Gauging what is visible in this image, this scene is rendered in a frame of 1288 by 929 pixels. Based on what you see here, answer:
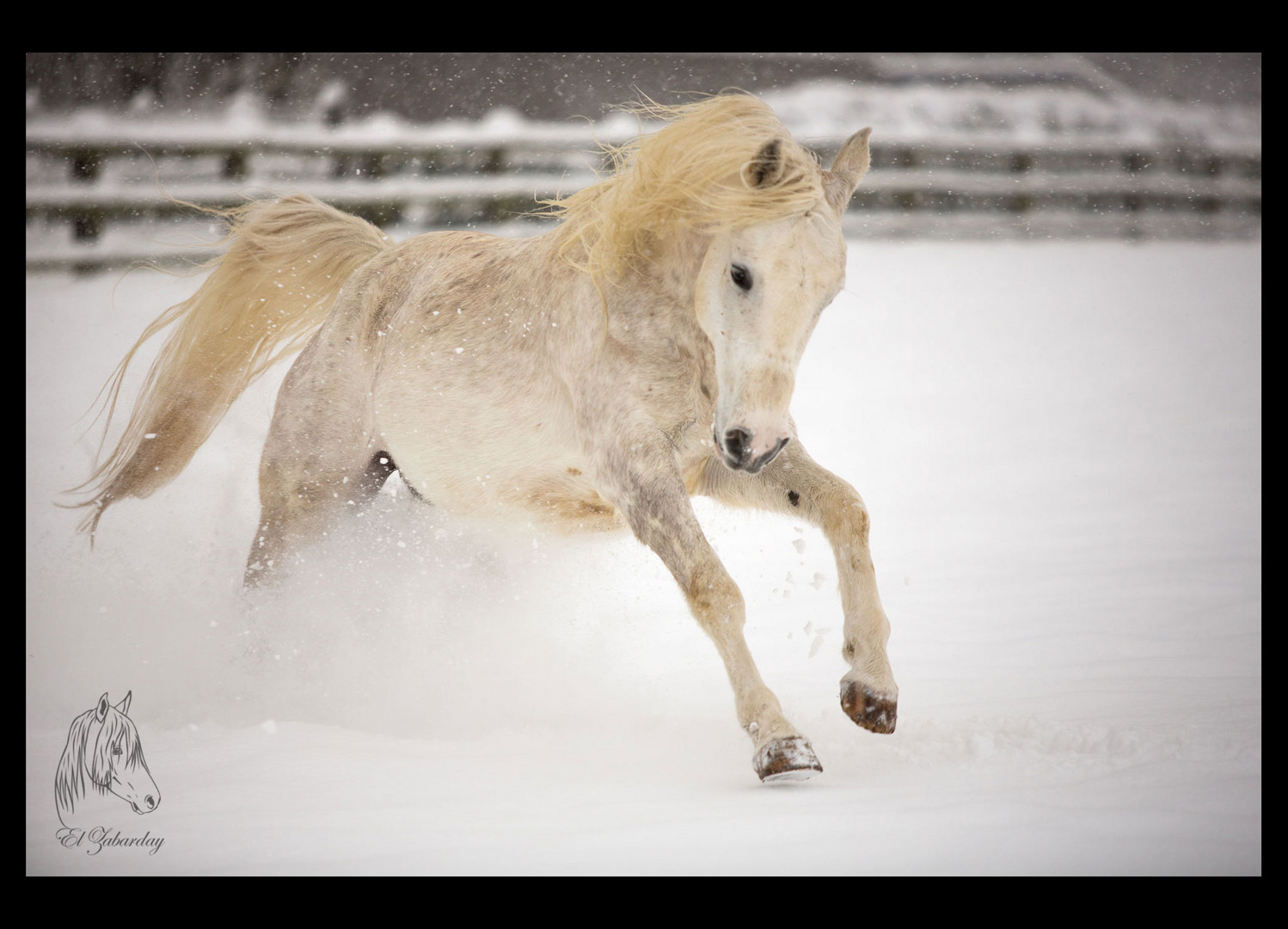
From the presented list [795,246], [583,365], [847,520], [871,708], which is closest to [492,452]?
[583,365]

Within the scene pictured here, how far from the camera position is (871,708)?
2.01 metres

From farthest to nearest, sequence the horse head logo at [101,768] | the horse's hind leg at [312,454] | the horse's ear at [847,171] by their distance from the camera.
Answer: the horse's hind leg at [312,454] → the horse head logo at [101,768] → the horse's ear at [847,171]

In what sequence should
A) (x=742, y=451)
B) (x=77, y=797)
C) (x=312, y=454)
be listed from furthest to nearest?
(x=312, y=454) → (x=77, y=797) → (x=742, y=451)

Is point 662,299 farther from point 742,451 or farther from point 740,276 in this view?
point 742,451

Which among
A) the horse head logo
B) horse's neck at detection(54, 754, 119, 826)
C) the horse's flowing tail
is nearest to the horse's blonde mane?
the horse's flowing tail

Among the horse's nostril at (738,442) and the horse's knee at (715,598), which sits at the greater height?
the horse's nostril at (738,442)

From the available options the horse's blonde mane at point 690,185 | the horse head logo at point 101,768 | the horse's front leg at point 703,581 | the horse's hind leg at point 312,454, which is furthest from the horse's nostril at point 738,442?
the horse head logo at point 101,768

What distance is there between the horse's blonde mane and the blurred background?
4.22 feet

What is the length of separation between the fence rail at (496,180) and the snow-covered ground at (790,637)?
16 cm

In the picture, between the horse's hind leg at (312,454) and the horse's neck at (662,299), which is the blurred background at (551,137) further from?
the horse's neck at (662,299)

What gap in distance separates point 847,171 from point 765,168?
35 cm

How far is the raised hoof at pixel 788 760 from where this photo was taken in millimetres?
1873

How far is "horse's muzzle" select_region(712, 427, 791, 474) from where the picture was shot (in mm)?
1820

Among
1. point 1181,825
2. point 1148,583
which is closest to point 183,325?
point 1181,825
